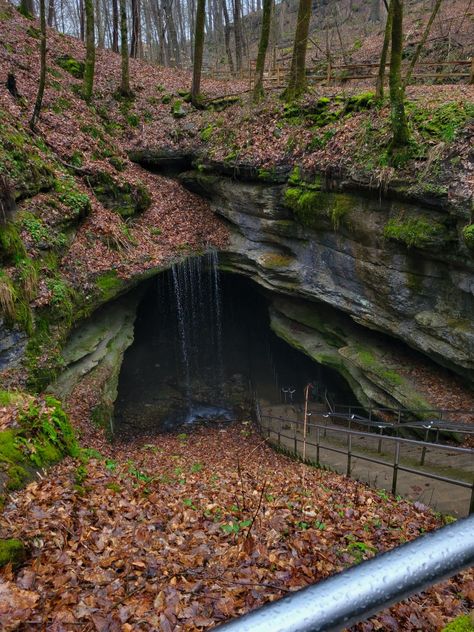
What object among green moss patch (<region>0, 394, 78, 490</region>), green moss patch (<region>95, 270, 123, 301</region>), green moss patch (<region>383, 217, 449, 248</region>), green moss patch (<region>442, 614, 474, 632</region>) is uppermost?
green moss patch (<region>383, 217, 449, 248</region>)

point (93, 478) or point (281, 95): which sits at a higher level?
point (281, 95)

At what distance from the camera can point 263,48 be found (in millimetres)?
15531

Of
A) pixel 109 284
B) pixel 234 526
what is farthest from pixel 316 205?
pixel 234 526

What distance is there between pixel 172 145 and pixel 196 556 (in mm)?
16766

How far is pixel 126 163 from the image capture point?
16.5m

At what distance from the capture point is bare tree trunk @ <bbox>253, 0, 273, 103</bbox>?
48.7ft

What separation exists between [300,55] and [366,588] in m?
17.2

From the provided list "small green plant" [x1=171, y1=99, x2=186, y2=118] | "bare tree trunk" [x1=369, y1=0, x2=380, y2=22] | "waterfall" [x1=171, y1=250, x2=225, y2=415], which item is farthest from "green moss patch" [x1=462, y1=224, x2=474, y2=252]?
"bare tree trunk" [x1=369, y1=0, x2=380, y2=22]

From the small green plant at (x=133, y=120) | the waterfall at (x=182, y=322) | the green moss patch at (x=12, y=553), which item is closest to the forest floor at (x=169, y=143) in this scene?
the small green plant at (x=133, y=120)

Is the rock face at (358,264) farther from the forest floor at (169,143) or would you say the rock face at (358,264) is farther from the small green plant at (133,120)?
the small green plant at (133,120)

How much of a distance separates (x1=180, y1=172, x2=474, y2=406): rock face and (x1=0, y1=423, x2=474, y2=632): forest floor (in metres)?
6.52

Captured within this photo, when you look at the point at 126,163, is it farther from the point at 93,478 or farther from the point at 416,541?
the point at 416,541

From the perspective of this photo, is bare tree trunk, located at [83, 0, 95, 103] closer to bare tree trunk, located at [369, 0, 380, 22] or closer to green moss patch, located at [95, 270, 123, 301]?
green moss patch, located at [95, 270, 123, 301]

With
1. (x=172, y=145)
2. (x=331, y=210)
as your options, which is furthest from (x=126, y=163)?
(x=331, y=210)
